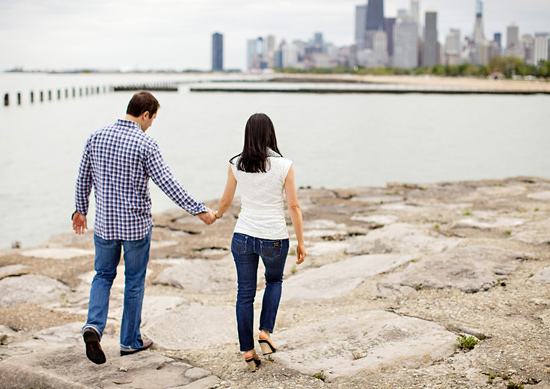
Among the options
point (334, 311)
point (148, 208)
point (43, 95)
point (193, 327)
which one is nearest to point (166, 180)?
point (148, 208)

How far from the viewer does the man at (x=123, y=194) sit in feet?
14.4

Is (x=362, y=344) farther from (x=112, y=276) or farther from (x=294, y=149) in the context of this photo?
(x=294, y=149)

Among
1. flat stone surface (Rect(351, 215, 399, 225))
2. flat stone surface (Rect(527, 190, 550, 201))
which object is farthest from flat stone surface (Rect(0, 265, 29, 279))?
flat stone surface (Rect(527, 190, 550, 201))

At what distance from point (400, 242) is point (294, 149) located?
2271 cm

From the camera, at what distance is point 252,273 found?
4375 millimetres

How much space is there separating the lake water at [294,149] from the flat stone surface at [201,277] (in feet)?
20.8

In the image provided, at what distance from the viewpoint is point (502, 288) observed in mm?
6027

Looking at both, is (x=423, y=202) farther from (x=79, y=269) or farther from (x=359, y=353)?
(x=359, y=353)

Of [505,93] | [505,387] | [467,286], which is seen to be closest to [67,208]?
[467,286]

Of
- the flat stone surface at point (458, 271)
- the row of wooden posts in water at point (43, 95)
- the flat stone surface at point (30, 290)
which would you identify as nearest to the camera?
the flat stone surface at point (458, 271)

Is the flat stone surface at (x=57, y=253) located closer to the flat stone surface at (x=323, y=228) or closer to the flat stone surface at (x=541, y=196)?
the flat stone surface at (x=323, y=228)

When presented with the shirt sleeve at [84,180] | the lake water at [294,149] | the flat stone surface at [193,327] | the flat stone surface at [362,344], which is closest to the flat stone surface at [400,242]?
the flat stone surface at [193,327]

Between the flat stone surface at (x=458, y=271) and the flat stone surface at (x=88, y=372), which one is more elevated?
the flat stone surface at (x=458, y=271)

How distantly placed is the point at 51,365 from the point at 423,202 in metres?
9.53
